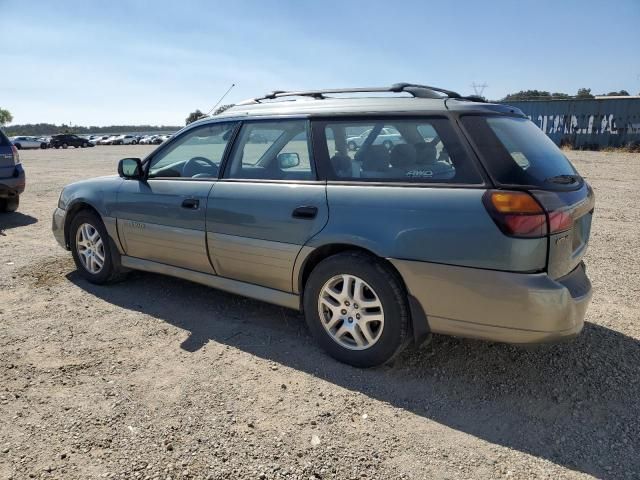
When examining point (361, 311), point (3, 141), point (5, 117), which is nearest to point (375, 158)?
point (361, 311)

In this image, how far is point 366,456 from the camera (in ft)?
7.79

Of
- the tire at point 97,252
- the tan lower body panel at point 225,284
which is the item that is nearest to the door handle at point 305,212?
the tan lower body panel at point 225,284

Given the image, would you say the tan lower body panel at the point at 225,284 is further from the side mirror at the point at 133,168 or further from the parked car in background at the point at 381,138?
the parked car in background at the point at 381,138

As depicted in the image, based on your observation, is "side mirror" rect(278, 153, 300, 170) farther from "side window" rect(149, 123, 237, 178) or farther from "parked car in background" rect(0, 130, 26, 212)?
"parked car in background" rect(0, 130, 26, 212)

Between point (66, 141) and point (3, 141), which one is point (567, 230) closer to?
point (3, 141)

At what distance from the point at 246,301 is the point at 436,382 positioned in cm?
193

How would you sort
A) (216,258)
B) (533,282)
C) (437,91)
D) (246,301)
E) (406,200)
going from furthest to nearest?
(246,301)
(216,258)
(437,91)
(406,200)
(533,282)

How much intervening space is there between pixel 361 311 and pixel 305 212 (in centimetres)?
74

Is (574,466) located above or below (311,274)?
below

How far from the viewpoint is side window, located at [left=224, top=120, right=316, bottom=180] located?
342 cm

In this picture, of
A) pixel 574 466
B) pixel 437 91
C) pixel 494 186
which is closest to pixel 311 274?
pixel 494 186

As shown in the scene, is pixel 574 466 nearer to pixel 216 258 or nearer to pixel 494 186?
pixel 494 186

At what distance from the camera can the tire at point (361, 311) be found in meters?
2.93

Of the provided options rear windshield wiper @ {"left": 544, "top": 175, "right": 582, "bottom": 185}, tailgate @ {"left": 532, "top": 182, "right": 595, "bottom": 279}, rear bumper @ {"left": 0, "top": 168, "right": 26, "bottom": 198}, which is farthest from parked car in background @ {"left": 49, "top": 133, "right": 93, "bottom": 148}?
tailgate @ {"left": 532, "top": 182, "right": 595, "bottom": 279}
